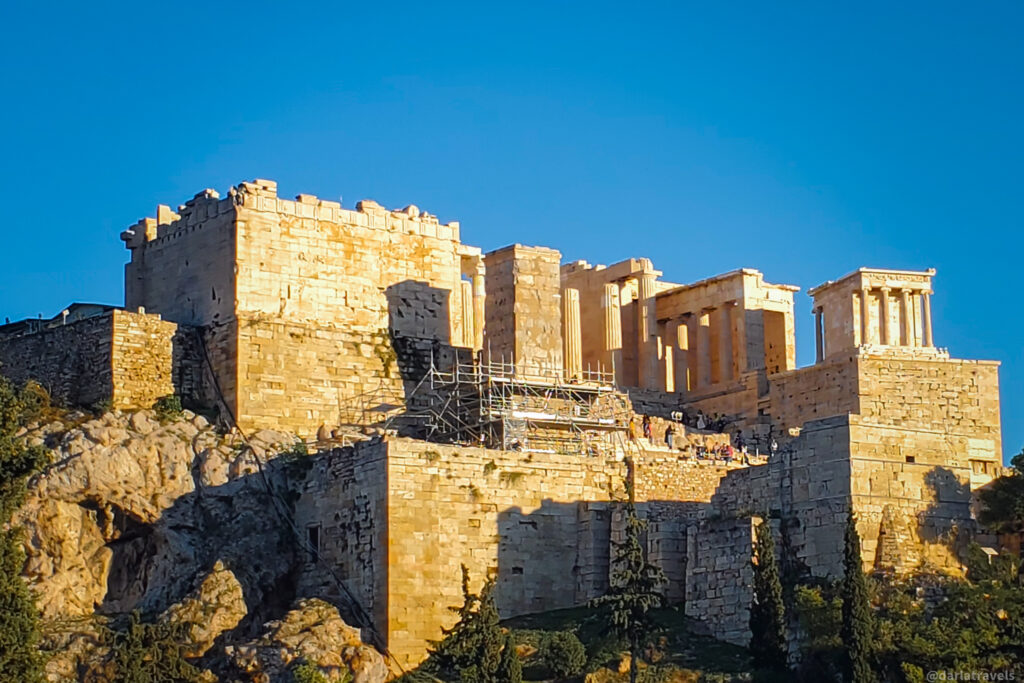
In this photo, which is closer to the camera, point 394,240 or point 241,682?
point 241,682

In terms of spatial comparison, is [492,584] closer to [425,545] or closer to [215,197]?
[425,545]

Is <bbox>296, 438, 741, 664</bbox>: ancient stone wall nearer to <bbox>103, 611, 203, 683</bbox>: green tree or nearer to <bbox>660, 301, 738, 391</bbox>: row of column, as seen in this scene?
<bbox>103, 611, 203, 683</bbox>: green tree

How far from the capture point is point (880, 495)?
6625cm

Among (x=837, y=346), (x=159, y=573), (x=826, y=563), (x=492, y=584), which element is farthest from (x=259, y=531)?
(x=837, y=346)

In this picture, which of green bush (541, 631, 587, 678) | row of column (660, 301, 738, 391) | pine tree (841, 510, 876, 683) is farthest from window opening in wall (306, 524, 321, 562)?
row of column (660, 301, 738, 391)

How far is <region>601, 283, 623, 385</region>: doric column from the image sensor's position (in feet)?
295

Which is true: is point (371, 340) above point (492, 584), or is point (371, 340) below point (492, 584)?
above

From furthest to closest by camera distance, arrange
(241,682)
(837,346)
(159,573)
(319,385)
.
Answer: (837,346) → (319,385) → (159,573) → (241,682)

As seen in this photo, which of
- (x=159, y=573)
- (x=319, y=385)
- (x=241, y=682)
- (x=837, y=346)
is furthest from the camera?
(x=837, y=346)

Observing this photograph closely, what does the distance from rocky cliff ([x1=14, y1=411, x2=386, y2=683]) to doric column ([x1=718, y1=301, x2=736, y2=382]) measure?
65.4 ft

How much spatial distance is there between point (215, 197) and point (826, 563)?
21.7m

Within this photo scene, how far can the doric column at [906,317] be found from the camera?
274 ft

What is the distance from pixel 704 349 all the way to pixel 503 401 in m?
17.3

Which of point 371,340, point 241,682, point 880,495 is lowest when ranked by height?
point 241,682
